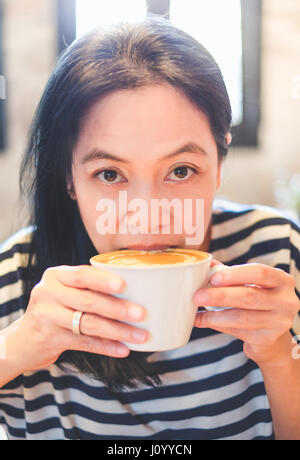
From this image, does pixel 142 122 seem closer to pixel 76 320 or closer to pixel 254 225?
pixel 76 320

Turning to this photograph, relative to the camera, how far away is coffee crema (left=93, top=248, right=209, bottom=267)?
1.76ft

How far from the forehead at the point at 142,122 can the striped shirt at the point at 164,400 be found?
→ 1.21 ft

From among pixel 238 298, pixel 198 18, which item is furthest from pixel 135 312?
pixel 198 18

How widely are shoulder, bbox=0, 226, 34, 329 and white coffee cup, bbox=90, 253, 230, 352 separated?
41 centimetres

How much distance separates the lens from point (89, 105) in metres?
0.66

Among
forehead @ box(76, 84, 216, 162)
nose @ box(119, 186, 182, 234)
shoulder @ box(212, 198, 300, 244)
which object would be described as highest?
forehead @ box(76, 84, 216, 162)

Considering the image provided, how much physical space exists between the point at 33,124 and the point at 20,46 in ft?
4.06

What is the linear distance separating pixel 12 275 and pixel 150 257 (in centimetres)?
43

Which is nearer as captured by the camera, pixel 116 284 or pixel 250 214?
pixel 116 284

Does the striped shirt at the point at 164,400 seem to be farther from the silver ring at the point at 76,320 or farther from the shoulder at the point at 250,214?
the silver ring at the point at 76,320

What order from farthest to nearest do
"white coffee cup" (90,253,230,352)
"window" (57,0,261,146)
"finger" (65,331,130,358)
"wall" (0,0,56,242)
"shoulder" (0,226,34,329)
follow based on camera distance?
"wall" (0,0,56,242) < "shoulder" (0,226,34,329) < "window" (57,0,261,146) < "finger" (65,331,130,358) < "white coffee cup" (90,253,230,352)

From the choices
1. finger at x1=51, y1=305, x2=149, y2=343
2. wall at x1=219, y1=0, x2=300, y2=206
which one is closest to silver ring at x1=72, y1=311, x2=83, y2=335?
finger at x1=51, y1=305, x2=149, y2=343

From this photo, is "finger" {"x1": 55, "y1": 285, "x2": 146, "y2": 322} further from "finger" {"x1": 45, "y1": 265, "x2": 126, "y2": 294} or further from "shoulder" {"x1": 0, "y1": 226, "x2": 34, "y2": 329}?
"shoulder" {"x1": 0, "y1": 226, "x2": 34, "y2": 329}

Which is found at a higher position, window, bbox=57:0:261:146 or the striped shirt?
window, bbox=57:0:261:146
